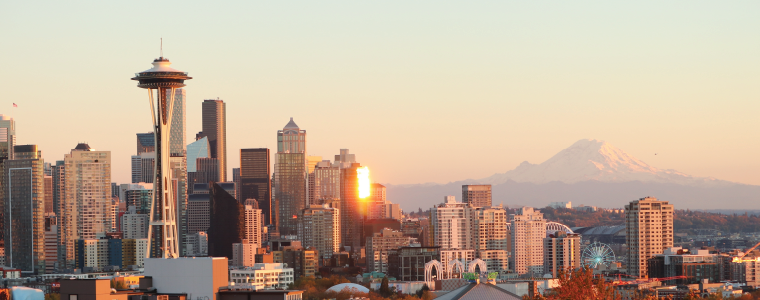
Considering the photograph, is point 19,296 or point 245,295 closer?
point 245,295

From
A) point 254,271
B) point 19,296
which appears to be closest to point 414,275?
point 254,271

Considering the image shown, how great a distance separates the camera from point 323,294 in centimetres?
14312

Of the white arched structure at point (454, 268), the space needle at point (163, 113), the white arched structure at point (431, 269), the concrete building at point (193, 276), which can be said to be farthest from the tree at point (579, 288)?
the white arched structure at point (431, 269)

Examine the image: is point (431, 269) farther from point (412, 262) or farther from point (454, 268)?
point (454, 268)

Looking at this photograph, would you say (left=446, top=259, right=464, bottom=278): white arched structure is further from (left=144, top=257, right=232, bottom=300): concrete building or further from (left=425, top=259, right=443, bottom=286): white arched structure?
(left=144, top=257, right=232, bottom=300): concrete building

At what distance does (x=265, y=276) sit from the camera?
145000 mm

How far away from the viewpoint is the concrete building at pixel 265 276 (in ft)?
456

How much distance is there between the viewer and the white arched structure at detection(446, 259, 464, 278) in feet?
579

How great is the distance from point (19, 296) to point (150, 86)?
70.5 m

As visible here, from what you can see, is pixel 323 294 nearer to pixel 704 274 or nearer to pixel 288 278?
pixel 288 278

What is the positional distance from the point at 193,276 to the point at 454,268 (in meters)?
148

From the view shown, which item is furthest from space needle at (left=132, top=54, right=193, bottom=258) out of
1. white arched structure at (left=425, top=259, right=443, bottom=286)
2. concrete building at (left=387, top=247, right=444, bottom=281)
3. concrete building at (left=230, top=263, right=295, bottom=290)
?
concrete building at (left=387, top=247, right=444, bottom=281)

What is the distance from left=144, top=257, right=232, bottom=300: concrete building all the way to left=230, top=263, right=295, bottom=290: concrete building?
80384mm

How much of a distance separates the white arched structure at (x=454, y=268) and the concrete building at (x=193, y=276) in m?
119
